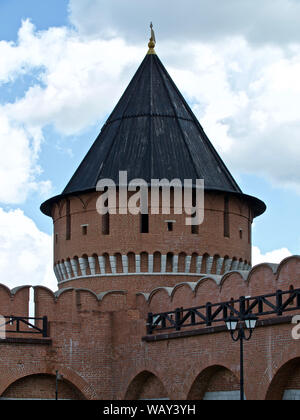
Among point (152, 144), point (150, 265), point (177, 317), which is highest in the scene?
point (152, 144)

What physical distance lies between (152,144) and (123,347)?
7309mm

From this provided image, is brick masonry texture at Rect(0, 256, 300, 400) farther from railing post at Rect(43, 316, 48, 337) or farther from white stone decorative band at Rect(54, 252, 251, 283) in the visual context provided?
white stone decorative band at Rect(54, 252, 251, 283)

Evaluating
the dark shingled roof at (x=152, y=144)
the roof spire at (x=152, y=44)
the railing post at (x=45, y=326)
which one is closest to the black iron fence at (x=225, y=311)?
the railing post at (x=45, y=326)

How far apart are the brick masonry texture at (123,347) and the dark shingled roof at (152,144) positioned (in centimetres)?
378

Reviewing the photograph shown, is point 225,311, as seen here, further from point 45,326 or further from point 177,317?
point 45,326

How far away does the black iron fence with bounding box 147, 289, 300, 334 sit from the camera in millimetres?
21219

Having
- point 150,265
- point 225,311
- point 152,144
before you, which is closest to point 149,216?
point 150,265

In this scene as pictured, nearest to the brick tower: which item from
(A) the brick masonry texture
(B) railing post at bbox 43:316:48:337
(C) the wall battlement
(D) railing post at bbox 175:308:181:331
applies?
(A) the brick masonry texture

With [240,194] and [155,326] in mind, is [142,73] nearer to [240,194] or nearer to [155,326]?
[240,194]

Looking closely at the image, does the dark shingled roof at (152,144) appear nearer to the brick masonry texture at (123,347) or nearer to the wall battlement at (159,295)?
the brick masonry texture at (123,347)

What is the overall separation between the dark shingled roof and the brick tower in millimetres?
35

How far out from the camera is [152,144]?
1228 inches

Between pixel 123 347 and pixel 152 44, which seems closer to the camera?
pixel 123 347
